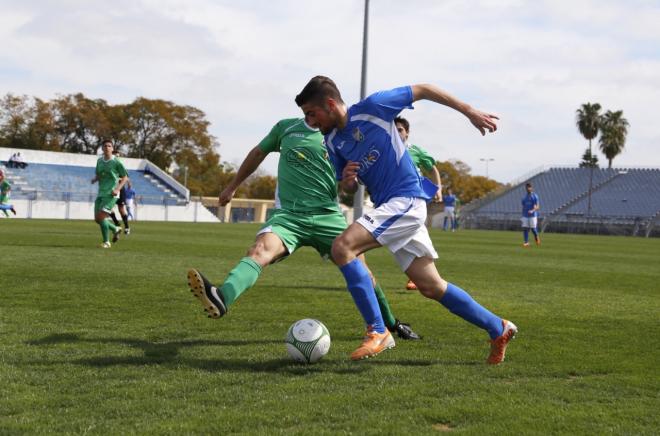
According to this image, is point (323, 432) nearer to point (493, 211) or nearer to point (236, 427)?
point (236, 427)

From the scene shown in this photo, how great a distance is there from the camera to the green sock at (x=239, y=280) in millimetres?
4805

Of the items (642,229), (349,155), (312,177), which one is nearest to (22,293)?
(312,177)

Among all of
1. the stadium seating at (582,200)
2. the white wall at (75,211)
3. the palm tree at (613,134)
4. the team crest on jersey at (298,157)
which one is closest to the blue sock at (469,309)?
the team crest on jersey at (298,157)

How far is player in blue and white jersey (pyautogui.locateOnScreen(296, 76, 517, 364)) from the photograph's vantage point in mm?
4887

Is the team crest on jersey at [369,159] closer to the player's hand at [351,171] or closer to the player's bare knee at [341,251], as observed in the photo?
the player's hand at [351,171]

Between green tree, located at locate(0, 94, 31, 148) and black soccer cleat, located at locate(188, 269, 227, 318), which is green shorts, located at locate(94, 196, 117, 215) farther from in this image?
green tree, located at locate(0, 94, 31, 148)

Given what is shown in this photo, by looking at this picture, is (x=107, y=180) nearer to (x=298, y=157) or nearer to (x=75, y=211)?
(x=298, y=157)

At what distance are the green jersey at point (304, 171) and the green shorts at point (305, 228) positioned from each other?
0.24ft

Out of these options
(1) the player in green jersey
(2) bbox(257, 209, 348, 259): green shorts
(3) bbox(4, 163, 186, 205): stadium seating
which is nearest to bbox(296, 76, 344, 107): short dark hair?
(2) bbox(257, 209, 348, 259): green shorts

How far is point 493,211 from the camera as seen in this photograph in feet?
204

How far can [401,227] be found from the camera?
4.87 m

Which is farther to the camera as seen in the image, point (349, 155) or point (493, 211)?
point (493, 211)

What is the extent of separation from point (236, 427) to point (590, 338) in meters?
3.70

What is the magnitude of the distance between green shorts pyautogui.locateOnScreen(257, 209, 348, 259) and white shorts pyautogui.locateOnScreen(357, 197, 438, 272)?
788mm
